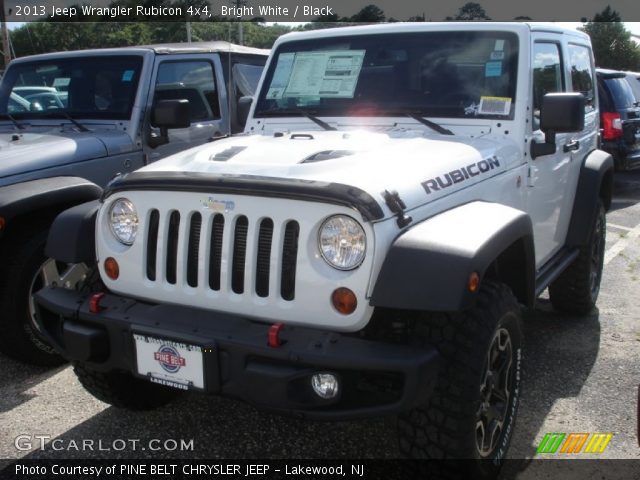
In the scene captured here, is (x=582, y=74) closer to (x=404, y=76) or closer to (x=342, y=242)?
(x=404, y=76)

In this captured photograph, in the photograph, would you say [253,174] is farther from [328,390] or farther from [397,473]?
[397,473]

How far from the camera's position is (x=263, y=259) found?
2439 mm

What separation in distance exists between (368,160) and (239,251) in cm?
66

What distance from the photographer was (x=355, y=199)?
227 centimetres

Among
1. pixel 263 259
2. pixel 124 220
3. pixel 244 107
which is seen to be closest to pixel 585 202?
pixel 244 107

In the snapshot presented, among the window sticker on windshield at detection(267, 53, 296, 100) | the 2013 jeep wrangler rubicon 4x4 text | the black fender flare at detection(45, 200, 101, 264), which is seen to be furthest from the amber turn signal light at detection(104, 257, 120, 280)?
the window sticker on windshield at detection(267, 53, 296, 100)

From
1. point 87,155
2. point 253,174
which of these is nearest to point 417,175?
point 253,174

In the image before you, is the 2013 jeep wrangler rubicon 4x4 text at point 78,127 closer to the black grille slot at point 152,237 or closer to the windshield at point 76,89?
the windshield at point 76,89

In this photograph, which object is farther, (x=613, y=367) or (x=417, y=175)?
(x=613, y=367)

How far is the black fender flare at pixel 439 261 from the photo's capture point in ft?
7.04

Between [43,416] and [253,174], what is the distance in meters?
1.84

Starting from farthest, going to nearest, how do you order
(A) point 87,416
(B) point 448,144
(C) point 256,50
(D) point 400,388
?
(C) point 256,50 → (A) point 87,416 → (B) point 448,144 → (D) point 400,388

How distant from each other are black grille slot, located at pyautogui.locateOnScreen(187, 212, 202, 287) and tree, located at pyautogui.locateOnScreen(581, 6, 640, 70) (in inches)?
1296

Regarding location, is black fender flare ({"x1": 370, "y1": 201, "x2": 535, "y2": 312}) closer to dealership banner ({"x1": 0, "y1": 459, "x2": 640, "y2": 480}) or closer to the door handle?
dealership banner ({"x1": 0, "y1": 459, "x2": 640, "y2": 480})
